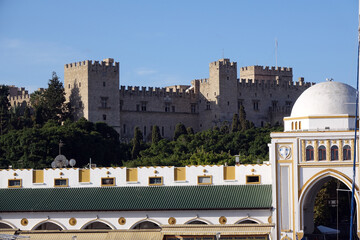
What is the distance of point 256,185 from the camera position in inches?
2099

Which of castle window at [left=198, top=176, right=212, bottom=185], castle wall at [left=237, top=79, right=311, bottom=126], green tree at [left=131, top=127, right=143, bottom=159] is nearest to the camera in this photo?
castle window at [left=198, top=176, right=212, bottom=185]

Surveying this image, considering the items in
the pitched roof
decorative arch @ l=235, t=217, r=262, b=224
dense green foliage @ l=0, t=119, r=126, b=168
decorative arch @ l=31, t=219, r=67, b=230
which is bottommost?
decorative arch @ l=31, t=219, r=67, b=230

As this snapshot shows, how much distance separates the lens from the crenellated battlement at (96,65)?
4424 inches

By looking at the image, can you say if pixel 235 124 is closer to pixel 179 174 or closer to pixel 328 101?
pixel 179 174

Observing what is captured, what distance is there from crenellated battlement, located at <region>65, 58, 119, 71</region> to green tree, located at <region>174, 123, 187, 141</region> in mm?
9992

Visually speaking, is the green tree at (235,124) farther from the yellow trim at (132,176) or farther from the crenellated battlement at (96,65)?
the yellow trim at (132,176)

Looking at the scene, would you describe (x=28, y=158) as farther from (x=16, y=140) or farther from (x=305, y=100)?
(x=305, y=100)

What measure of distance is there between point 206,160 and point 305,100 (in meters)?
30.8

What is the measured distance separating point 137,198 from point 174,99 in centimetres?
7172

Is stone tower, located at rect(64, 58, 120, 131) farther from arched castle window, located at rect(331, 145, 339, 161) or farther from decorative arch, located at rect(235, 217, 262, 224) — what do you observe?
arched castle window, located at rect(331, 145, 339, 161)

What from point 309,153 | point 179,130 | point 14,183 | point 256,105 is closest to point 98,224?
point 14,183

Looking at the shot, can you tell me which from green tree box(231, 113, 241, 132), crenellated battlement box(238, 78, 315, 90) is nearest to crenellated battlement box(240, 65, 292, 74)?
crenellated battlement box(238, 78, 315, 90)

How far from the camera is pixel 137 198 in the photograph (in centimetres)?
5372

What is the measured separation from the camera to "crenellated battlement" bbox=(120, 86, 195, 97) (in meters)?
119
